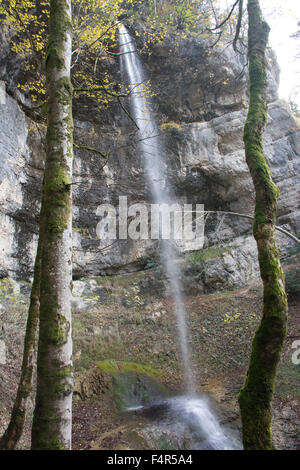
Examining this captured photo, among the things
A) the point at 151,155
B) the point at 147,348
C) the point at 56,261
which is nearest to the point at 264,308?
the point at 56,261

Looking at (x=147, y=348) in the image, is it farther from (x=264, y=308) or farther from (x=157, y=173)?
(x=157, y=173)

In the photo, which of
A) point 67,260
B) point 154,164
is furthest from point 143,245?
point 67,260

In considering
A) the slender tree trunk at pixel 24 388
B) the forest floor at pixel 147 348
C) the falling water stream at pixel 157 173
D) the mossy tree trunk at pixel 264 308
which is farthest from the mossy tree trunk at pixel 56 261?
the falling water stream at pixel 157 173

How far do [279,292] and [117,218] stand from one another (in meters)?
10.5

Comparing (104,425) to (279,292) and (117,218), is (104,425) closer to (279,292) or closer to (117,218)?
(279,292)

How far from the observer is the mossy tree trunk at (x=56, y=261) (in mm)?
2342

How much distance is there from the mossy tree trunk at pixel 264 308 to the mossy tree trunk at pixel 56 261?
5.60ft

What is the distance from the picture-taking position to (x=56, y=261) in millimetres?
2709

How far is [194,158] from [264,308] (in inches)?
445

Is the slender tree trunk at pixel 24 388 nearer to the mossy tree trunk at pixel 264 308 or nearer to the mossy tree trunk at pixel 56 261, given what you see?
the mossy tree trunk at pixel 56 261

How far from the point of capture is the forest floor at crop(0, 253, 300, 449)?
5277 millimetres

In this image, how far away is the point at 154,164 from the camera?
13.6 metres

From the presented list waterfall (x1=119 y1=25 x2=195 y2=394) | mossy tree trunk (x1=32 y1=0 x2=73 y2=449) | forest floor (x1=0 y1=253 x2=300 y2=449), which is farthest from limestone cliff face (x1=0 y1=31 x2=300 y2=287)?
mossy tree trunk (x1=32 y1=0 x2=73 y2=449)

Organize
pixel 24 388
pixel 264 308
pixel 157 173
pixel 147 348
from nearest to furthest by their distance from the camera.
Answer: pixel 264 308 < pixel 24 388 < pixel 147 348 < pixel 157 173
